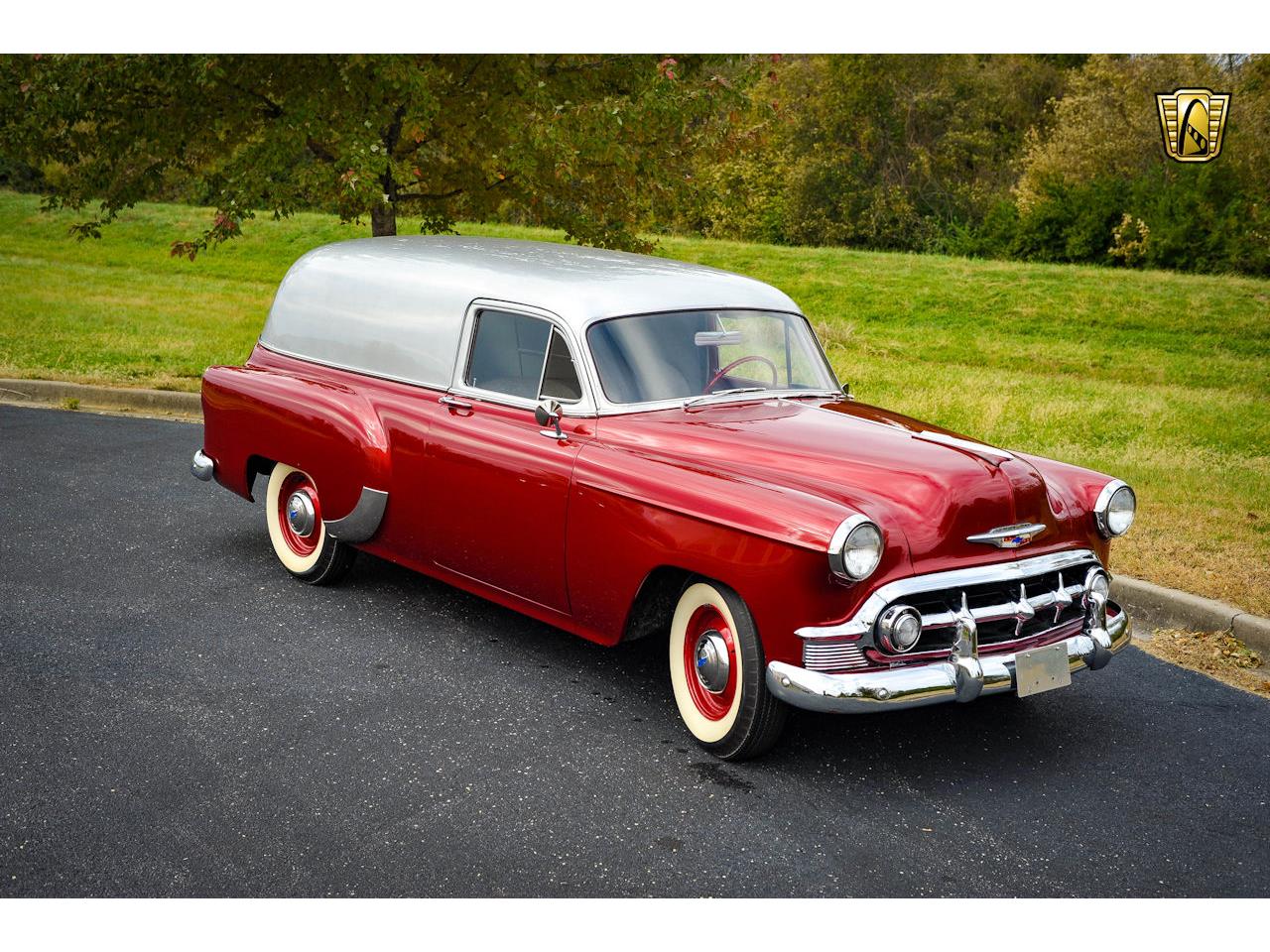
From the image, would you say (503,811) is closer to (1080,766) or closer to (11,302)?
(1080,766)

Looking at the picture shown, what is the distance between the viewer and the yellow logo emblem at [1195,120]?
57.8 feet

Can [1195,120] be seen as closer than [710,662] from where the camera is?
No

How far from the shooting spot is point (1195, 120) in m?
20.0

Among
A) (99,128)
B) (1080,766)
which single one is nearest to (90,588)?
(1080,766)

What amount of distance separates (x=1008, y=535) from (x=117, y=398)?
30.2 ft

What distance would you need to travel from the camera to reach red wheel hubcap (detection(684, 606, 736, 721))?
4.61 metres

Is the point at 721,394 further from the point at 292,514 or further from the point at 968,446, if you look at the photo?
the point at 292,514

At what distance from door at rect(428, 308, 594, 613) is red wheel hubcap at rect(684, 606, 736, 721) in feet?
2.06

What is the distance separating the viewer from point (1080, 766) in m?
4.67

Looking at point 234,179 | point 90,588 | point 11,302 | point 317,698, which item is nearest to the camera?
point 317,698

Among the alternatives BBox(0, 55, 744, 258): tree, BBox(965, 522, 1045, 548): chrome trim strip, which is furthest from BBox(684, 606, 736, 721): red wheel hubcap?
BBox(0, 55, 744, 258): tree

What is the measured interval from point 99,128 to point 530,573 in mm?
7812

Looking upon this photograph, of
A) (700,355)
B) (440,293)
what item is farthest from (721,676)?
(440,293)

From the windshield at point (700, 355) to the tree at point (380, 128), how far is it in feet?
15.2
